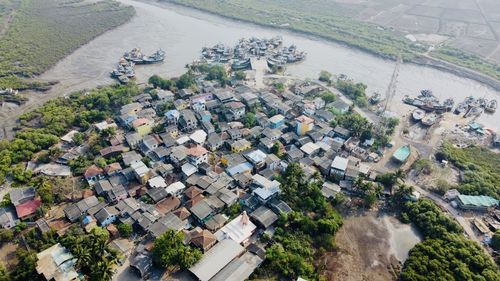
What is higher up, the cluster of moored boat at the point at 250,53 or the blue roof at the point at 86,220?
the cluster of moored boat at the point at 250,53

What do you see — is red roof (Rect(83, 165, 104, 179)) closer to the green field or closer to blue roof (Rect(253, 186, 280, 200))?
blue roof (Rect(253, 186, 280, 200))

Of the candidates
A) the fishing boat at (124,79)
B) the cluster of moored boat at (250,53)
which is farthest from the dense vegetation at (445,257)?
the fishing boat at (124,79)

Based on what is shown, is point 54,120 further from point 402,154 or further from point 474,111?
point 474,111

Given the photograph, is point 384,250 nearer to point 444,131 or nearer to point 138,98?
point 444,131

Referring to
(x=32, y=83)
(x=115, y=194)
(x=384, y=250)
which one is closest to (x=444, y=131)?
(x=384, y=250)

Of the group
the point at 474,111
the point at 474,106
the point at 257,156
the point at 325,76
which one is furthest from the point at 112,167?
the point at 474,106

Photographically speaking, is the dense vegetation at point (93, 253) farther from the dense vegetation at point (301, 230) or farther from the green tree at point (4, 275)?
the dense vegetation at point (301, 230)
